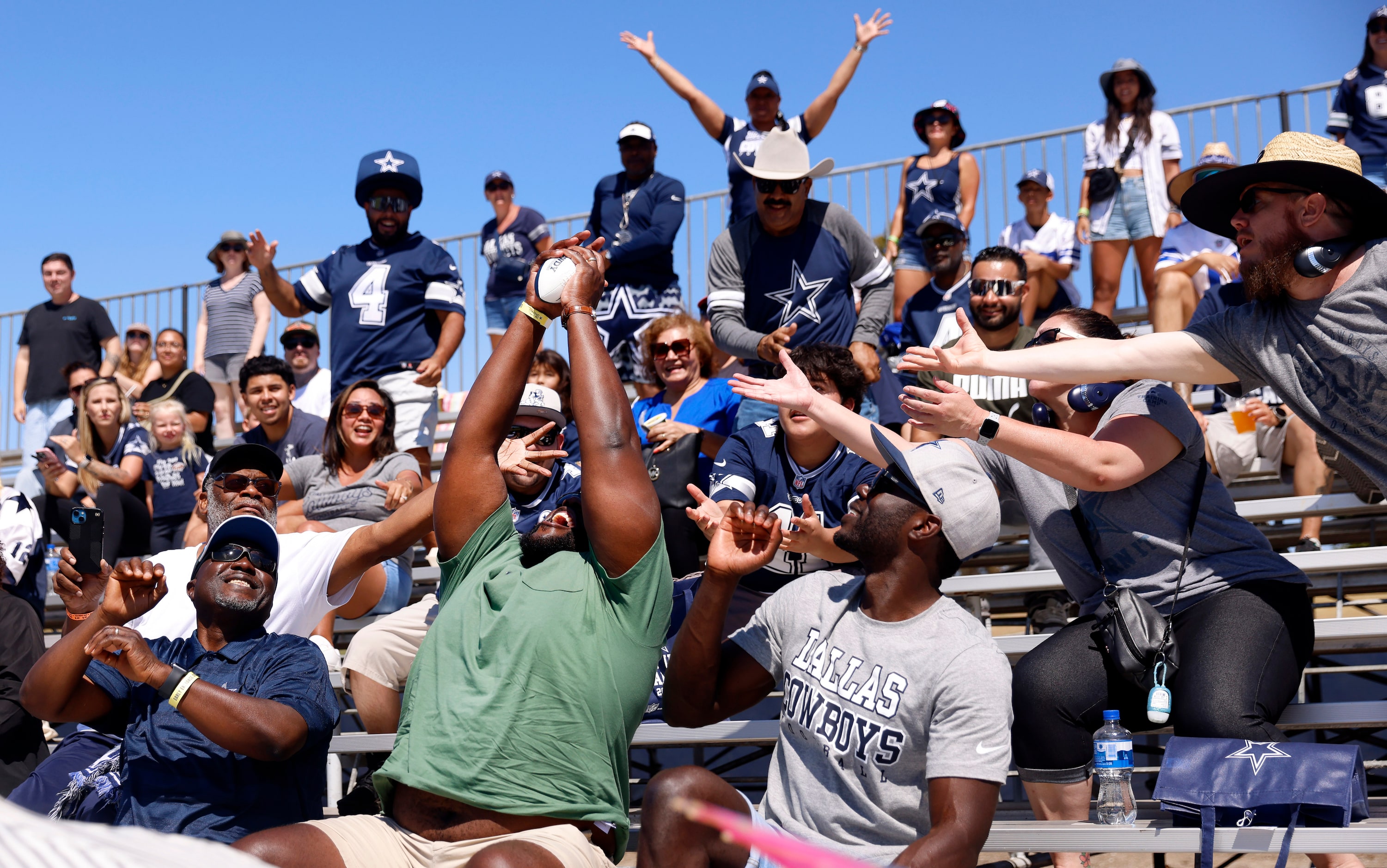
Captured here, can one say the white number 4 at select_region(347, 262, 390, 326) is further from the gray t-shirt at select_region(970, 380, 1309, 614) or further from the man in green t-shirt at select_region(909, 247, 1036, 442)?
the gray t-shirt at select_region(970, 380, 1309, 614)

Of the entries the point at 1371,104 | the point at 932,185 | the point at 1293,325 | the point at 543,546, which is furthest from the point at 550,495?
the point at 1371,104

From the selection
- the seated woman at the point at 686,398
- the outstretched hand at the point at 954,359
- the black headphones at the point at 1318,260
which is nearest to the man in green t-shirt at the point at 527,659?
the outstretched hand at the point at 954,359

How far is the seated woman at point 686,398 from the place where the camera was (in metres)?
4.97

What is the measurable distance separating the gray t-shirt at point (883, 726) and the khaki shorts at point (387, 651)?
1.67 metres

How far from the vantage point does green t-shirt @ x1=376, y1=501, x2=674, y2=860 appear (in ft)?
8.21

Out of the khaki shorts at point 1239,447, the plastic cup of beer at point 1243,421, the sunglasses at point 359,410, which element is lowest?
the khaki shorts at point 1239,447

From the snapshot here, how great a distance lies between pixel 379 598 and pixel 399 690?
732mm

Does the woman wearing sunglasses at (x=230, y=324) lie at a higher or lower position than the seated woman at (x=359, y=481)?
higher

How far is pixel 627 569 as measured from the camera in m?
2.64

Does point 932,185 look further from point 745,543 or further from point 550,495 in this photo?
point 745,543

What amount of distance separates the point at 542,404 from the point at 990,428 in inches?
77.2

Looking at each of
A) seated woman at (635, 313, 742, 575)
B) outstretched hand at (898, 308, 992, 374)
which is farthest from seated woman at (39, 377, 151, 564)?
outstretched hand at (898, 308, 992, 374)

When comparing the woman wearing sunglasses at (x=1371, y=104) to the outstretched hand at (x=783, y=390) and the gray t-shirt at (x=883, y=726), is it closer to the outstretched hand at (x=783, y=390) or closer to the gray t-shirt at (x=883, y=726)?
the outstretched hand at (x=783, y=390)

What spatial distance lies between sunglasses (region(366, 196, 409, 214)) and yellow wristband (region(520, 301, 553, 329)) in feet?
12.5
